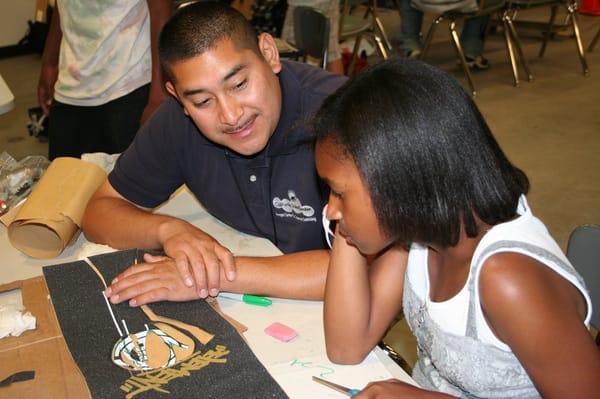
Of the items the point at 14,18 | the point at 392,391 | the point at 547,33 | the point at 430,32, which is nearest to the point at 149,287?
the point at 392,391

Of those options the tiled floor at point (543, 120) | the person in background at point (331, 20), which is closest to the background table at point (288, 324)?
the tiled floor at point (543, 120)

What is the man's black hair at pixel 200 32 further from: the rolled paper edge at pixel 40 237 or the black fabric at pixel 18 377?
the black fabric at pixel 18 377

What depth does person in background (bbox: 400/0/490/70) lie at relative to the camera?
5586 mm

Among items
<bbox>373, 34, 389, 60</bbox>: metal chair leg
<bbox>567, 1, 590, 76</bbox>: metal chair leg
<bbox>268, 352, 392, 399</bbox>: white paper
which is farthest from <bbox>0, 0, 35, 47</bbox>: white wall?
<bbox>268, 352, 392, 399</bbox>: white paper

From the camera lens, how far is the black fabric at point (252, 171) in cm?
146

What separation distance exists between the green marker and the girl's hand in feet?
0.94

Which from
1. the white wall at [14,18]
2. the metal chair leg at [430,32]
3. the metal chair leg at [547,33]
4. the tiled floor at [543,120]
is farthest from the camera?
the white wall at [14,18]

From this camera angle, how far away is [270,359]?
1.08m

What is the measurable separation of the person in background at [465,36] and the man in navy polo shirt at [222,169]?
424 cm

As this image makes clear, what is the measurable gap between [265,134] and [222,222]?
0.93 feet

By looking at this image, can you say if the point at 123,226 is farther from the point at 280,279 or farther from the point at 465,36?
the point at 465,36

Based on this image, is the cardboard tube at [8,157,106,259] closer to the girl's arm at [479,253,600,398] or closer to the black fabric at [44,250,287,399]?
the black fabric at [44,250,287,399]

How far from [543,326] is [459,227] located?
6.9 inches

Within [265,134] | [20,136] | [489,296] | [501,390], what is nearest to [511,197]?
[489,296]
